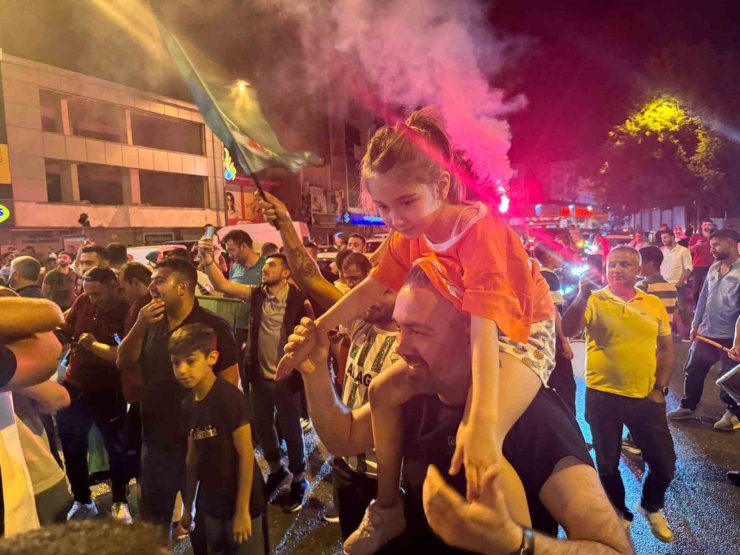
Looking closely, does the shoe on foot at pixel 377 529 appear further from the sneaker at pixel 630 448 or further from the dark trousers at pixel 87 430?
the sneaker at pixel 630 448

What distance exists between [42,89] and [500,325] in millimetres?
29519

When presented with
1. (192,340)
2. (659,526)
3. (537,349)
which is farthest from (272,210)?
(659,526)

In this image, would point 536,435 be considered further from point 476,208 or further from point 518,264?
point 476,208

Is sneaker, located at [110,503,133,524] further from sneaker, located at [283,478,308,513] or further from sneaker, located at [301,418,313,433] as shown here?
sneaker, located at [301,418,313,433]

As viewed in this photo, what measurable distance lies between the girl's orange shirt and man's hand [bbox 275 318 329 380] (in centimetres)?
51

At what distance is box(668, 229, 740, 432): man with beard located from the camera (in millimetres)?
6102

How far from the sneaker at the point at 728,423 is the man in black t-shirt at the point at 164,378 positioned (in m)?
5.63

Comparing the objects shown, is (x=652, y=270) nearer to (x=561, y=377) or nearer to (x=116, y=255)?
(x=561, y=377)

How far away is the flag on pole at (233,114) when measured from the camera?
215 cm

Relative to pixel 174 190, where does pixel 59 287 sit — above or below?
below

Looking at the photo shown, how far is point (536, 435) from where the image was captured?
5.01 ft

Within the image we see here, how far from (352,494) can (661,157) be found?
92.0 ft

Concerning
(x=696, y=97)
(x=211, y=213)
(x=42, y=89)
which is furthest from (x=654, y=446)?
(x=211, y=213)

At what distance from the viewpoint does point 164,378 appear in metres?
3.34
